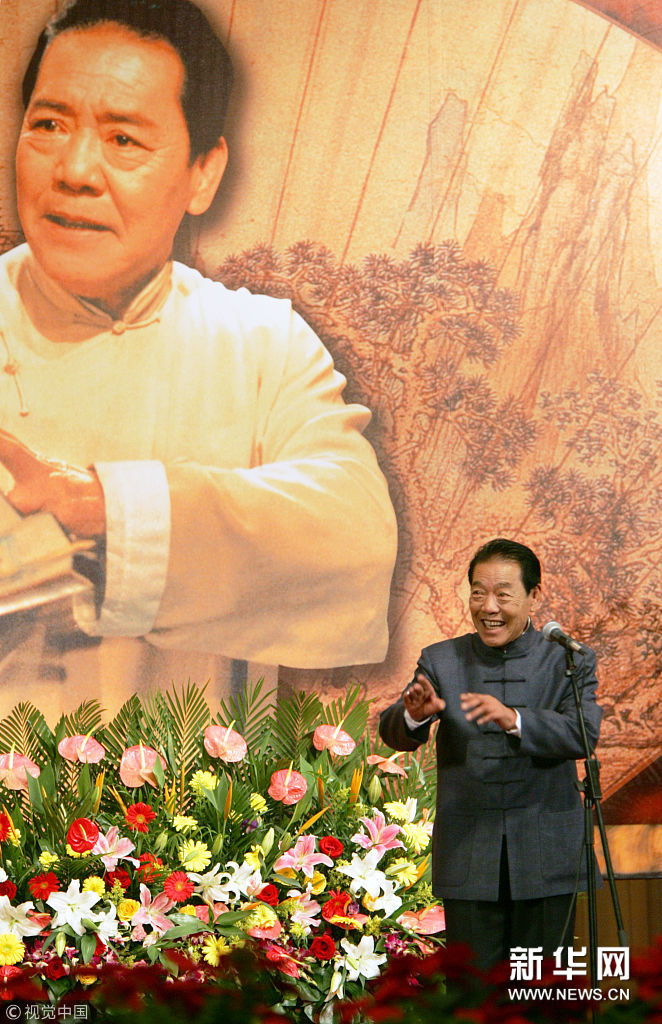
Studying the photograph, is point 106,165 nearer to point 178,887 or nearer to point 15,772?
point 15,772

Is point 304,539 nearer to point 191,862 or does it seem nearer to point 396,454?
point 396,454

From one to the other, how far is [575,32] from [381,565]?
2768 millimetres

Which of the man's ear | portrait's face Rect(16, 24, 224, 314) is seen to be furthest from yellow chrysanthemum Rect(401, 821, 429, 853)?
the man's ear

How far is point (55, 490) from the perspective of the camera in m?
4.87

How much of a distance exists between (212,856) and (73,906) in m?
0.39

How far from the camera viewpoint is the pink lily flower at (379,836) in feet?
10.0

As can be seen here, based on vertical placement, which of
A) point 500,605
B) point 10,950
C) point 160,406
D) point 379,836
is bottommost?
point 10,950

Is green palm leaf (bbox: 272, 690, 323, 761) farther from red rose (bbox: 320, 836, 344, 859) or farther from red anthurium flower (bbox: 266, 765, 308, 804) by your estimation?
red rose (bbox: 320, 836, 344, 859)

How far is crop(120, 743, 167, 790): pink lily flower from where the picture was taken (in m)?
3.12

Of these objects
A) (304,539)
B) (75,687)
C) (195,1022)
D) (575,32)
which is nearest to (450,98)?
(575,32)

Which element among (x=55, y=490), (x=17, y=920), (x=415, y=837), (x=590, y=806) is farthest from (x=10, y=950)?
(x=55, y=490)

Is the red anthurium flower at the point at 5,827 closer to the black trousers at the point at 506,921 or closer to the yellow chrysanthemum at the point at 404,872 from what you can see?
the yellow chrysanthemum at the point at 404,872

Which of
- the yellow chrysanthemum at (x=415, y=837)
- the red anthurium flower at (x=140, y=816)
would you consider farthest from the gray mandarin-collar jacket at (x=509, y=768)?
the red anthurium flower at (x=140, y=816)

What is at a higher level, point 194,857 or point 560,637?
point 560,637
